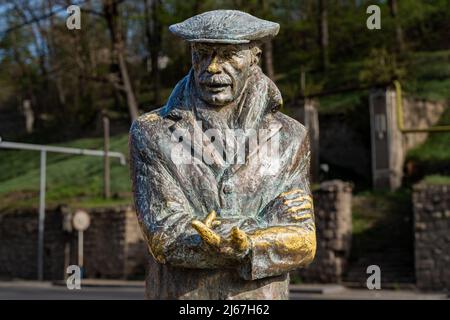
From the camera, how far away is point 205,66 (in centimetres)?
346

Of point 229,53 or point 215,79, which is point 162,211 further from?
point 229,53

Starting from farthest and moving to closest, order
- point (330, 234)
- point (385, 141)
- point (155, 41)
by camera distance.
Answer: point (155, 41)
point (385, 141)
point (330, 234)

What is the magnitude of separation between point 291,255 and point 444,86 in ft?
85.7

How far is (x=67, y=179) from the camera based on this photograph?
1199 inches

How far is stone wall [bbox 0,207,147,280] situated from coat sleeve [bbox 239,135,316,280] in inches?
788

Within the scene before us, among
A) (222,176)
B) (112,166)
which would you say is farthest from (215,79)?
(112,166)

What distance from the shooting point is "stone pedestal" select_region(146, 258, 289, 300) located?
10.7ft

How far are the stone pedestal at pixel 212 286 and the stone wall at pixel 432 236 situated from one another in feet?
54.9

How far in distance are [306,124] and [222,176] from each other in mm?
21774

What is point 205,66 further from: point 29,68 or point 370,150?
point 29,68

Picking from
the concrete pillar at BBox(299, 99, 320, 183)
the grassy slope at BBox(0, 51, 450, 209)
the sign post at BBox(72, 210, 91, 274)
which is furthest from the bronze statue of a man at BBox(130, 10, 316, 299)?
the sign post at BBox(72, 210, 91, 274)

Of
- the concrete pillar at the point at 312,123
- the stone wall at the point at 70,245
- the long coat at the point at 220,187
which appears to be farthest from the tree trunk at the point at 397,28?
the long coat at the point at 220,187

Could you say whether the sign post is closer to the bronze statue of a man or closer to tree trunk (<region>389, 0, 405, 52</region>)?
tree trunk (<region>389, 0, 405, 52</region>)

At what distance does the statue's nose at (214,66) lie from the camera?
11.3 ft
